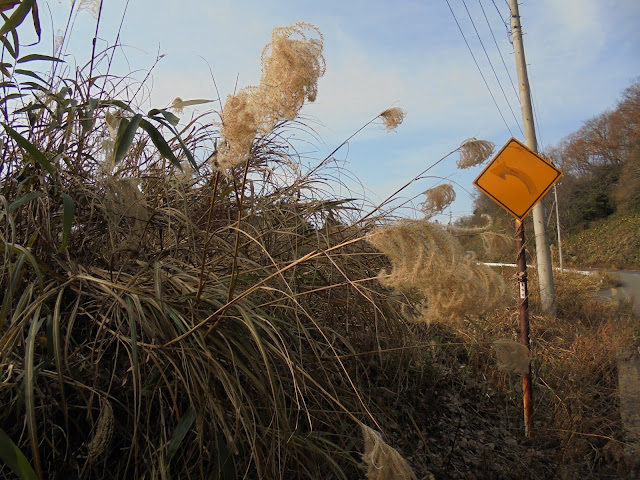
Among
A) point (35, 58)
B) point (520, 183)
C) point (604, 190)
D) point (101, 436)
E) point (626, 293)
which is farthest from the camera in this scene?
point (604, 190)

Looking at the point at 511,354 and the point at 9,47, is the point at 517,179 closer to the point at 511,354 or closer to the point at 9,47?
the point at 511,354

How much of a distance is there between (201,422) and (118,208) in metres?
0.93

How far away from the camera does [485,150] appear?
2.77 m

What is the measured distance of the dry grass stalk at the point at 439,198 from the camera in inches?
86.3

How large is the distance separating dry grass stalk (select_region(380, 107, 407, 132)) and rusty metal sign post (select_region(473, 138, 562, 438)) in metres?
2.14

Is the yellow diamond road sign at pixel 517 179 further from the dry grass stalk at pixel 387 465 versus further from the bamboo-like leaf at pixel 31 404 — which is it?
the bamboo-like leaf at pixel 31 404

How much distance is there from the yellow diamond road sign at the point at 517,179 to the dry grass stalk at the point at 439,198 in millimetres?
2458

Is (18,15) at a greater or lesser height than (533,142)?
lesser

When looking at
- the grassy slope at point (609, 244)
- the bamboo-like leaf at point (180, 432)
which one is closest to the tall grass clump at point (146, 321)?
the bamboo-like leaf at point (180, 432)

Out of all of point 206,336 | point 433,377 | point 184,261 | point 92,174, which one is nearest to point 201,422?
point 206,336

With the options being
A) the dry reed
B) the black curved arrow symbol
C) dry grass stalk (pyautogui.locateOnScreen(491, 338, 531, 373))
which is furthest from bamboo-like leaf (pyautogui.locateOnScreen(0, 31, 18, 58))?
the black curved arrow symbol

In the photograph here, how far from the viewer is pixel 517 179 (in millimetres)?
4602

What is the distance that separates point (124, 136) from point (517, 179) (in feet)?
12.1

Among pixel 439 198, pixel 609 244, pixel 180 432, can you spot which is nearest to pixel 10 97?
pixel 180 432
